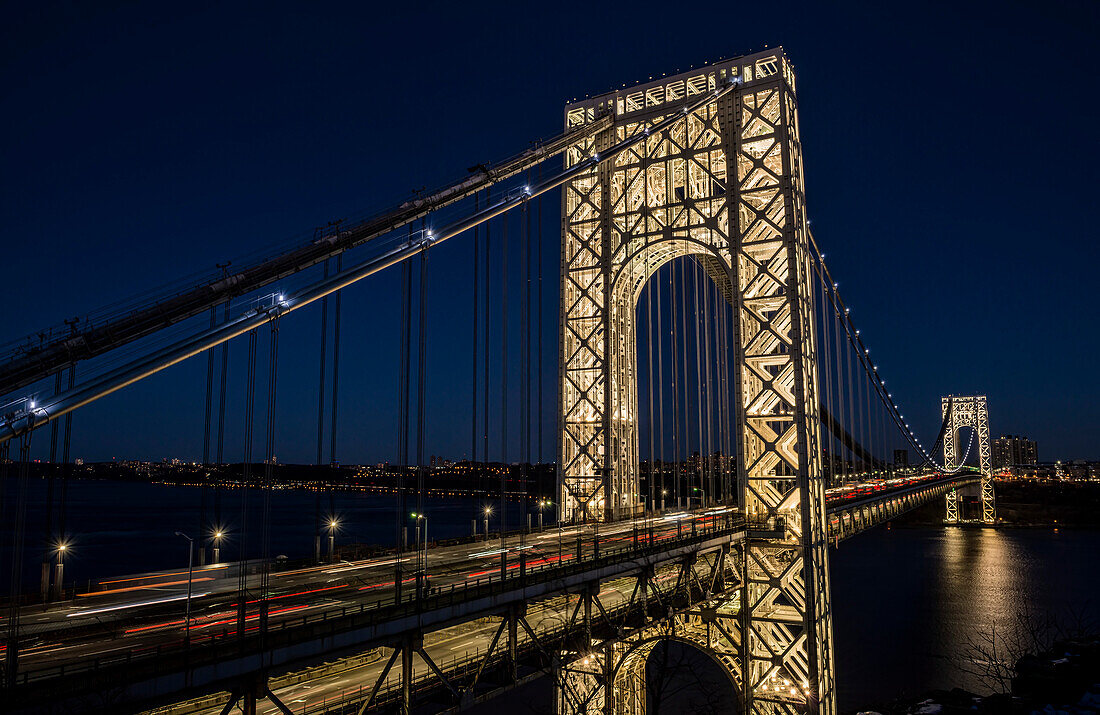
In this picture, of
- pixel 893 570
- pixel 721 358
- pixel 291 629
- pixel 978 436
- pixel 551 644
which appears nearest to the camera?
pixel 291 629

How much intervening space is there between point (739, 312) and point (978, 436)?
137m

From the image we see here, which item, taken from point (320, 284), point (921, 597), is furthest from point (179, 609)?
point (921, 597)

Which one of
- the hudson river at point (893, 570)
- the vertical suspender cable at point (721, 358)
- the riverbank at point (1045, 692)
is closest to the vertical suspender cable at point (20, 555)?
the riverbank at point (1045, 692)

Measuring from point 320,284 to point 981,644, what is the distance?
171 feet

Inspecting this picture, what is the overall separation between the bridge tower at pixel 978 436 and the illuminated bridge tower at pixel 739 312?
363ft

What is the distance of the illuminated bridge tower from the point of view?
1003 inches

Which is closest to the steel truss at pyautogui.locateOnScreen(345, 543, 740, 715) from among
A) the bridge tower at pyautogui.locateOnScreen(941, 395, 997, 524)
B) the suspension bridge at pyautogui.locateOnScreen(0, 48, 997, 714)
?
the suspension bridge at pyautogui.locateOnScreen(0, 48, 997, 714)

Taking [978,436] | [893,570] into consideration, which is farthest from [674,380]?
[978,436]

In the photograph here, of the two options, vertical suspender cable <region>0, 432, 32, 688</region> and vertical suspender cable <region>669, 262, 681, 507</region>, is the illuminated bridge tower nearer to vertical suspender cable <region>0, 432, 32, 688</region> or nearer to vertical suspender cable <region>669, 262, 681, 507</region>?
vertical suspender cable <region>669, 262, 681, 507</region>

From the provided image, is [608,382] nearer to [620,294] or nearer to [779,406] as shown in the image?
[620,294]

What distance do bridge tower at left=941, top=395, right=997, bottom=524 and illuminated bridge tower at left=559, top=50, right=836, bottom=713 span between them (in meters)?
111

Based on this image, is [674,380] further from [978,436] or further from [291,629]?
[978,436]

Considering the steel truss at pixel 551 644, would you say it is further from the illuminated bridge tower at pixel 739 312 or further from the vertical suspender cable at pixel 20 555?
the vertical suspender cable at pixel 20 555

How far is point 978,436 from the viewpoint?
14050 centimetres
